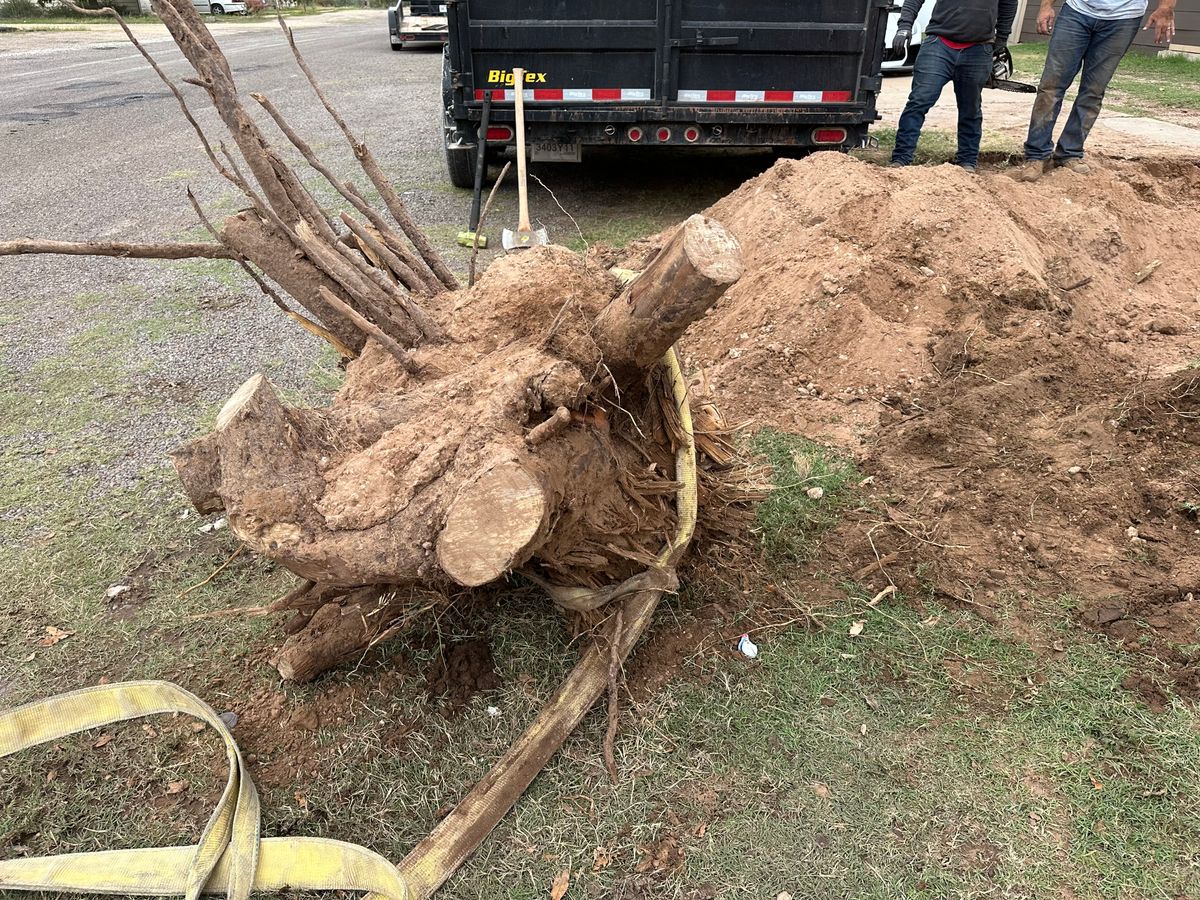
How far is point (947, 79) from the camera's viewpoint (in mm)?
5688

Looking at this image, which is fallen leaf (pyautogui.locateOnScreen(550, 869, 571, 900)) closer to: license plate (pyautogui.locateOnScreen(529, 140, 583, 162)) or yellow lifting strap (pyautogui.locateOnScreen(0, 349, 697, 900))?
yellow lifting strap (pyautogui.locateOnScreen(0, 349, 697, 900))

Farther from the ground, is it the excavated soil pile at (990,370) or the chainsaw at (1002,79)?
the chainsaw at (1002,79)

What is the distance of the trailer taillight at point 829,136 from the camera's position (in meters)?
5.95

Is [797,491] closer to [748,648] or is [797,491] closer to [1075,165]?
[748,648]

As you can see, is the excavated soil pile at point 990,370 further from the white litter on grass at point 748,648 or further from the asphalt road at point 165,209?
the asphalt road at point 165,209

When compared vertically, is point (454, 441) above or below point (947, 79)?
below

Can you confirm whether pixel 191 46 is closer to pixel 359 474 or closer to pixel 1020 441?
pixel 359 474

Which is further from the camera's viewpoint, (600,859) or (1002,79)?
(1002,79)

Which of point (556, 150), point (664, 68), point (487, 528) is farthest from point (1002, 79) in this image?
point (487, 528)

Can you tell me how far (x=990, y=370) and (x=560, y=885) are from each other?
118 inches

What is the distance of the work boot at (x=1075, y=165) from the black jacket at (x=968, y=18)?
1019 mm

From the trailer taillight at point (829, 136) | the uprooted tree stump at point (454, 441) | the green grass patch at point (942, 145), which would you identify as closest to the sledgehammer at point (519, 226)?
the uprooted tree stump at point (454, 441)

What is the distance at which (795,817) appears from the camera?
1.97 m

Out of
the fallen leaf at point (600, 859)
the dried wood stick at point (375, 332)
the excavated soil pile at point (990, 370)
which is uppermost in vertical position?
the dried wood stick at point (375, 332)
